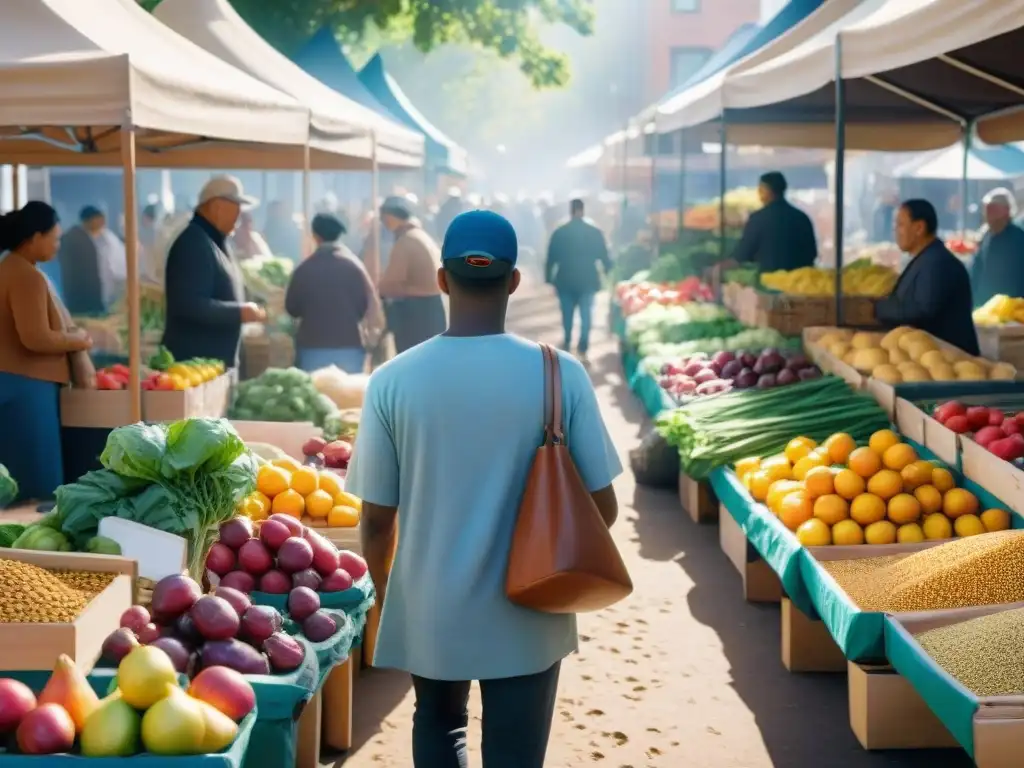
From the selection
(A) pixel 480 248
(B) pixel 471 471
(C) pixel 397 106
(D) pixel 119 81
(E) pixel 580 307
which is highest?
(C) pixel 397 106

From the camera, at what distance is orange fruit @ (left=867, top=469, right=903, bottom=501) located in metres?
6.33

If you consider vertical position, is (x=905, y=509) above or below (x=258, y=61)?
below

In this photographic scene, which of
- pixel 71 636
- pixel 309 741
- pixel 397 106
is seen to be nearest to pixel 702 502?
pixel 309 741

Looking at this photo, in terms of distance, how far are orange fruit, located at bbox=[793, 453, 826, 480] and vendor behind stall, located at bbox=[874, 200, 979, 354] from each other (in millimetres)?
2188

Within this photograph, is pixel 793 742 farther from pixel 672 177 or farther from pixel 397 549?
pixel 672 177

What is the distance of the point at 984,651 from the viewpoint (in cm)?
439

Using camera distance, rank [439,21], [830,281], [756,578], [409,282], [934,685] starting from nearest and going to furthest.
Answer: [934,685] < [756,578] < [830,281] < [409,282] < [439,21]

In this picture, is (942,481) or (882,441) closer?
(942,481)

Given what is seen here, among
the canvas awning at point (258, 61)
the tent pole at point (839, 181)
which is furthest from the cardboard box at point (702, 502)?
the canvas awning at point (258, 61)

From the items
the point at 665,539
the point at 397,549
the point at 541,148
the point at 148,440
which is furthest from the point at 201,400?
the point at 541,148

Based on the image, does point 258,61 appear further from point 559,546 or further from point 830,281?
point 559,546

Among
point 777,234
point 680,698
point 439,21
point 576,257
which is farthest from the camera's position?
point 439,21

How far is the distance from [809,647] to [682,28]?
57007 mm

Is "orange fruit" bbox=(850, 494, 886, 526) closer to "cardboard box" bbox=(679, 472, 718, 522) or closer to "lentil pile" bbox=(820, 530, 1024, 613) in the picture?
"lentil pile" bbox=(820, 530, 1024, 613)
